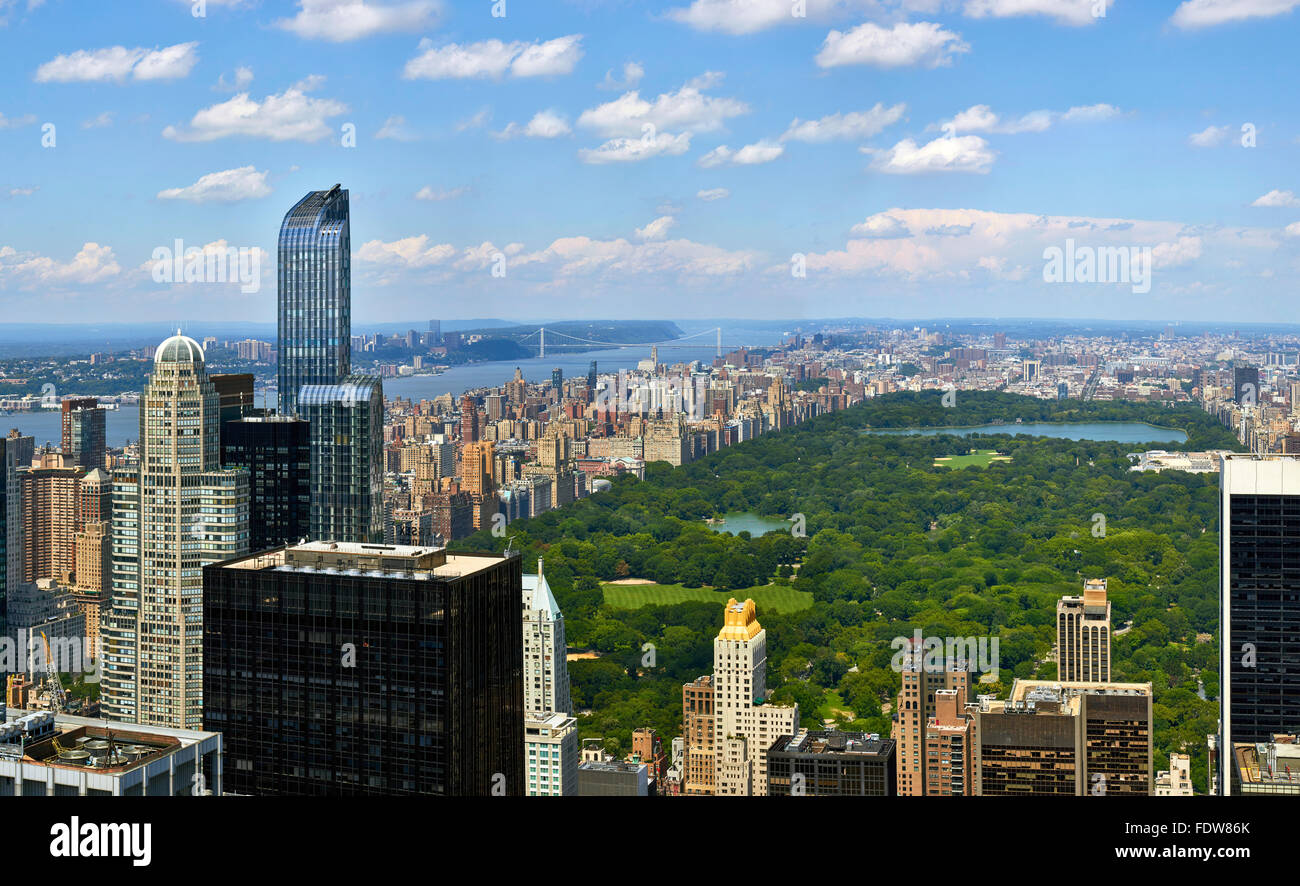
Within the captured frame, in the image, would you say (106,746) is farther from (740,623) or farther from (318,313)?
(318,313)

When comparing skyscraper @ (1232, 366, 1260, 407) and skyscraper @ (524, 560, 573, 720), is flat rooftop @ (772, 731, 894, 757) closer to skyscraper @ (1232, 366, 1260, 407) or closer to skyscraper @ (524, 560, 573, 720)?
skyscraper @ (524, 560, 573, 720)

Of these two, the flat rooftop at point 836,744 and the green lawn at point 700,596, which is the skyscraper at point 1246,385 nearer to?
the green lawn at point 700,596

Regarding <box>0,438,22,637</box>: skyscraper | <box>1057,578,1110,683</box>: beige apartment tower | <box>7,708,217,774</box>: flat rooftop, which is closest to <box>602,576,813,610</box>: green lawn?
<box>1057,578,1110,683</box>: beige apartment tower

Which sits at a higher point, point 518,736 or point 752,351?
point 752,351
